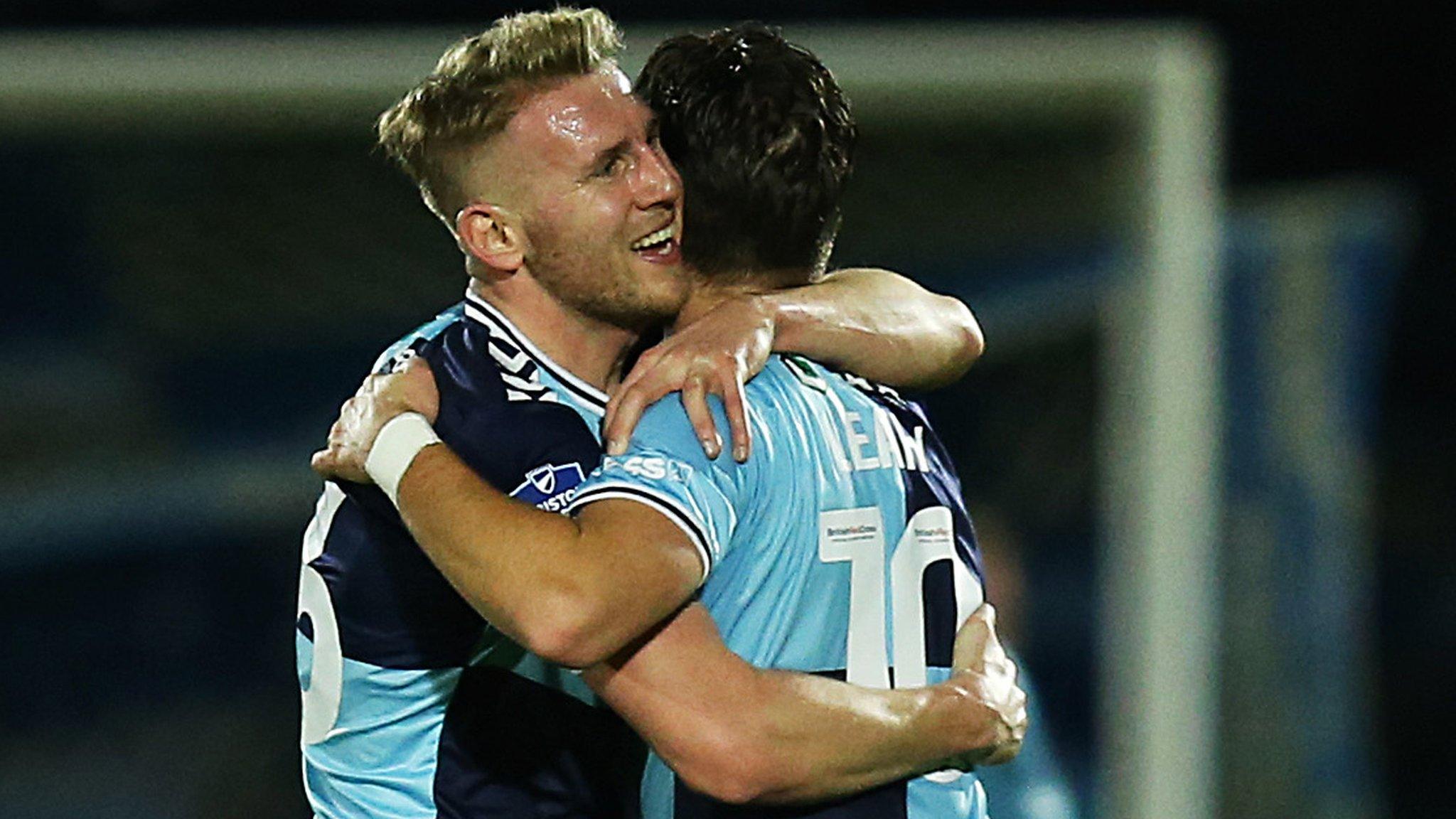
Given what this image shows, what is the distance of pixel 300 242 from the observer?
3992 mm

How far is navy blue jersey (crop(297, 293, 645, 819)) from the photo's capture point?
83.0 inches

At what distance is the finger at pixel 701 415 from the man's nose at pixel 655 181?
0.88ft

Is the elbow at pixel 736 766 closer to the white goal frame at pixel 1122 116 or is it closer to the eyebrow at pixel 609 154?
the eyebrow at pixel 609 154

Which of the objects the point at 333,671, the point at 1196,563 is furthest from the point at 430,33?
the point at 333,671

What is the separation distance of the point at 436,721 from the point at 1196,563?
231 centimetres

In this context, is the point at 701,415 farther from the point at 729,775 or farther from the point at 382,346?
the point at 382,346

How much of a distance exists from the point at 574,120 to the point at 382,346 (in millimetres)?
2005

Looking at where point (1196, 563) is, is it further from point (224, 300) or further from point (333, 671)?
point (333, 671)

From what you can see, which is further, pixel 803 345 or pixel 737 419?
pixel 803 345

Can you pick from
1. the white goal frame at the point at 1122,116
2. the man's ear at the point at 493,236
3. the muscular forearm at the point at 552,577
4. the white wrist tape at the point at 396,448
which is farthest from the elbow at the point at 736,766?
the white goal frame at the point at 1122,116

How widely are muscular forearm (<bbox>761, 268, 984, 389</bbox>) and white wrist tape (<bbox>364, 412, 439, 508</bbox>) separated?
1.22ft

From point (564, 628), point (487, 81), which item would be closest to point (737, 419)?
point (564, 628)

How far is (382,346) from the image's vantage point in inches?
161

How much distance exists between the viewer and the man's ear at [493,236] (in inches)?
86.0
